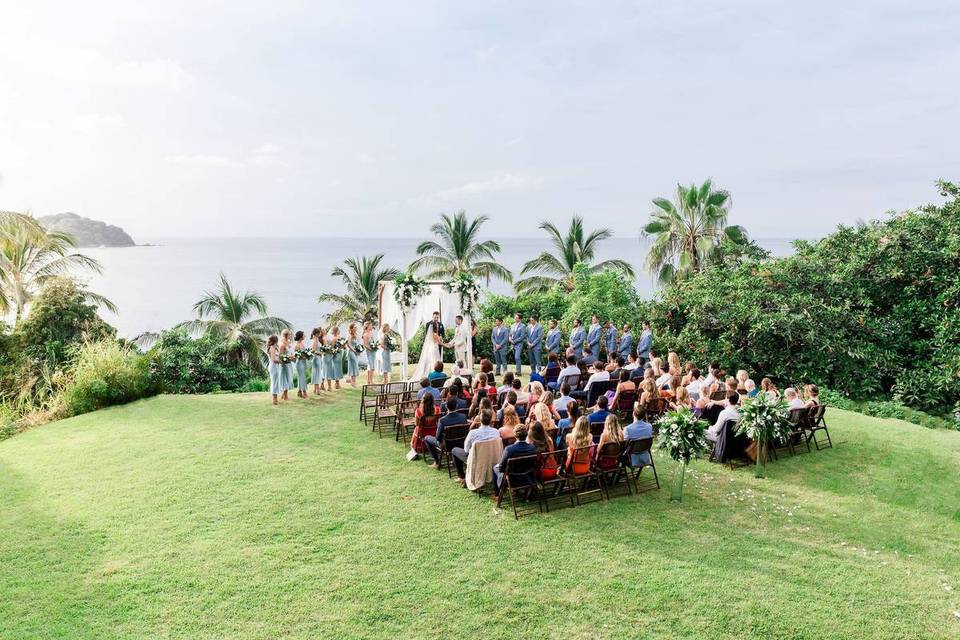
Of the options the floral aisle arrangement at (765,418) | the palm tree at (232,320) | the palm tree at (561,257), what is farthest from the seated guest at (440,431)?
the palm tree at (561,257)

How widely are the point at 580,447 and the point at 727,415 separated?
2937mm

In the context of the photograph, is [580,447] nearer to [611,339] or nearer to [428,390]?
[428,390]

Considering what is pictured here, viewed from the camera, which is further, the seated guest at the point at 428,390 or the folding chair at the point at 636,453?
the seated guest at the point at 428,390

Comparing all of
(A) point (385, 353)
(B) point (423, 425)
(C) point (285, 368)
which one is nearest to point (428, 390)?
(B) point (423, 425)

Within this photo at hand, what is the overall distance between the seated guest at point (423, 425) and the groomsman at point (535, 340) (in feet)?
24.3

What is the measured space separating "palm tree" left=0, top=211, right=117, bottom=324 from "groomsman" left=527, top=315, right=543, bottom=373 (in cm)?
1640

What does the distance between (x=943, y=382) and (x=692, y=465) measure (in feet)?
29.2

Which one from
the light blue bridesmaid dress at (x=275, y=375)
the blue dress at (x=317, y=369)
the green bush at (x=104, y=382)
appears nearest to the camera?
the light blue bridesmaid dress at (x=275, y=375)

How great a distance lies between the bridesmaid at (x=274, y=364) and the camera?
1432 centimetres

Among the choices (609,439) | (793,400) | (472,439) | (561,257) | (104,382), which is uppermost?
(561,257)

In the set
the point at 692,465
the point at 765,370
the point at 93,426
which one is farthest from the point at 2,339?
the point at 765,370

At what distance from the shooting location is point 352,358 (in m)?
16.5

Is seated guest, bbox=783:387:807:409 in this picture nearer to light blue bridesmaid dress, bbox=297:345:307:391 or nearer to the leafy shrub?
light blue bridesmaid dress, bbox=297:345:307:391

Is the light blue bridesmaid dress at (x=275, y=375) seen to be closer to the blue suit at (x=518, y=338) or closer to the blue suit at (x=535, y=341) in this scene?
the blue suit at (x=518, y=338)
